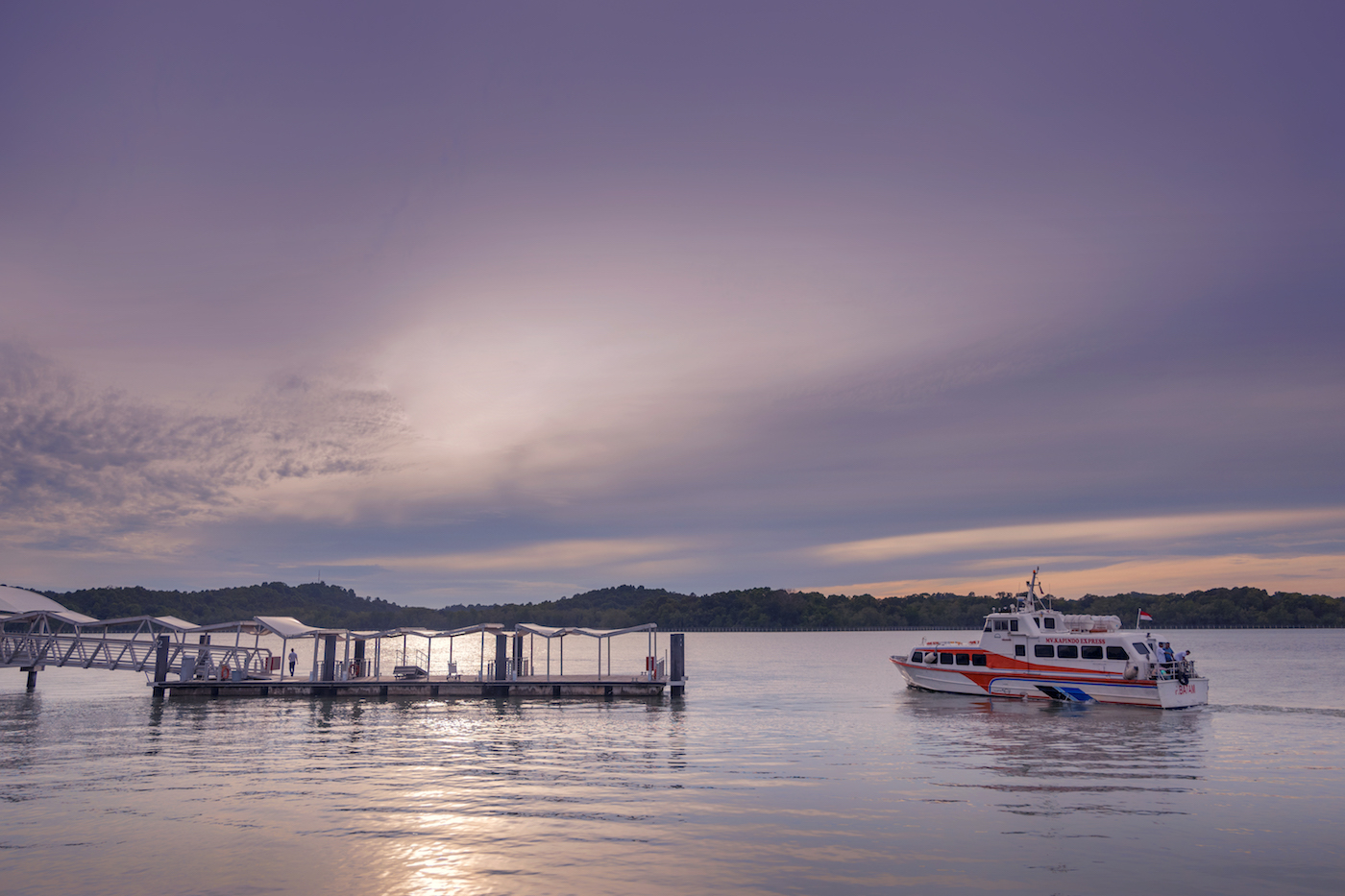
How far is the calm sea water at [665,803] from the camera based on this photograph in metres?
19.2

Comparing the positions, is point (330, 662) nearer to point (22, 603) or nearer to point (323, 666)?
point (323, 666)

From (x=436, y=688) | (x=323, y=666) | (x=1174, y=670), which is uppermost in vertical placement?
(x=323, y=666)

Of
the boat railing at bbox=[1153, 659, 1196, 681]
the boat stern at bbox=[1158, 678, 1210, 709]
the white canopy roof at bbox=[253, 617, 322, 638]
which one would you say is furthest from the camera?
the white canopy roof at bbox=[253, 617, 322, 638]

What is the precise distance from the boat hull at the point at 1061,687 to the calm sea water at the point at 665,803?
192 cm

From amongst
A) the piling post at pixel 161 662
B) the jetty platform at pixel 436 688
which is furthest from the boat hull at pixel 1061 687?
the piling post at pixel 161 662

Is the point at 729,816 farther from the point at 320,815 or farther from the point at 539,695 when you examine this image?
the point at 539,695

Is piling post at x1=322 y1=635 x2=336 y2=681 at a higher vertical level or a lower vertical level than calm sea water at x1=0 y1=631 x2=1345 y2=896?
higher

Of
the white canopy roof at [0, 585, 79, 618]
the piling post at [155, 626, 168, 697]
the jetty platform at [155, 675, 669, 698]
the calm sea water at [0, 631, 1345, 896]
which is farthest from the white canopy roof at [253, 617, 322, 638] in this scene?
the white canopy roof at [0, 585, 79, 618]

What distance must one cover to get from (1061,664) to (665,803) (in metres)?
39.2

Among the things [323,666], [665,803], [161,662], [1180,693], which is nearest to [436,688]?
[323,666]

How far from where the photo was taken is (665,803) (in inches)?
1031

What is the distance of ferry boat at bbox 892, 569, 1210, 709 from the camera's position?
5256 cm

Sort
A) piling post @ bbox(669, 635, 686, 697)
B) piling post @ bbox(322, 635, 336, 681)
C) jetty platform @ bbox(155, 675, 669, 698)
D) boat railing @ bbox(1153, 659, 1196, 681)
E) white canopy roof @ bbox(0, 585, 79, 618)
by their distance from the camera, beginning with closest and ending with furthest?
1. boat railing @ bbox(1153, 659, 1196, 681)
2. jetty platform @ bbox(155, 675, 669, 698)
3. piling post @ bbox(669, 635, 686, 697)
4. piling post @ bbox(322, 635, 336, 681)
5. white canopy roof @ bbox(0, 585, 79, 618)

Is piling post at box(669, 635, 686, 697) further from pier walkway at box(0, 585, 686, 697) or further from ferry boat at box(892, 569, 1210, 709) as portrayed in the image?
Result: ferry boat at box(892, 569, 1210, 709)
